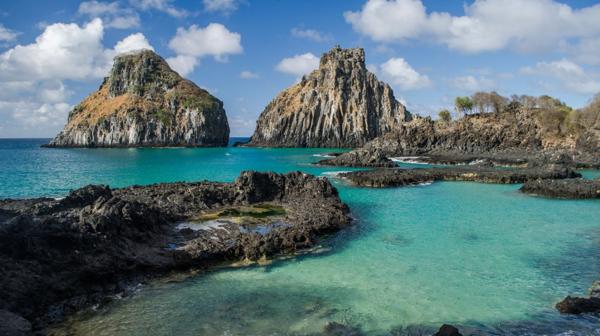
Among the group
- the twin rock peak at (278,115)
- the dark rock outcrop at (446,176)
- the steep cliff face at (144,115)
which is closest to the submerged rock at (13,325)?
the dark rock outcrop at (446,176)

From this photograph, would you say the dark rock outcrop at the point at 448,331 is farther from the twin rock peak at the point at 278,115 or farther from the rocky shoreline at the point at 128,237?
the twin rock peak at the point at 278,115

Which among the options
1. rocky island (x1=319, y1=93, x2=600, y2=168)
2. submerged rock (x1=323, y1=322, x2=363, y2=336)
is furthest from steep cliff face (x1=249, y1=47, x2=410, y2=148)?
submerged rock (x1=323, y1=322, x2=363, y2=336)

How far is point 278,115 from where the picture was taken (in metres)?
180

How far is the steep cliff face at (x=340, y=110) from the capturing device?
16600 centimetres

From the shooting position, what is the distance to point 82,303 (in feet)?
48.2

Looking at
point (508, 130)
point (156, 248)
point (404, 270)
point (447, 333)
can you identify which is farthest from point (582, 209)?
point (508, 130)

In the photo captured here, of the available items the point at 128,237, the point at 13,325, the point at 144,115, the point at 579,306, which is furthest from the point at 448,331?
the point at 144,115

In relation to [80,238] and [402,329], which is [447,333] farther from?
[80,238]

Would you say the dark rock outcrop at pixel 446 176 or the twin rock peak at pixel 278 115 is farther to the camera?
the twin rock peak at pixel 278 115

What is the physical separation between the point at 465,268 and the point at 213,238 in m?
12.3

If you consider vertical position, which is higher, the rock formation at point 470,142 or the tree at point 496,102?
the tree at point 496,102

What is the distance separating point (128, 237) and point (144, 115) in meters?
166

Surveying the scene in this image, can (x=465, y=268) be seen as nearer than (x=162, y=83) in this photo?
Yes

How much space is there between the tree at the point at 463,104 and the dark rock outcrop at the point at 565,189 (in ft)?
291
